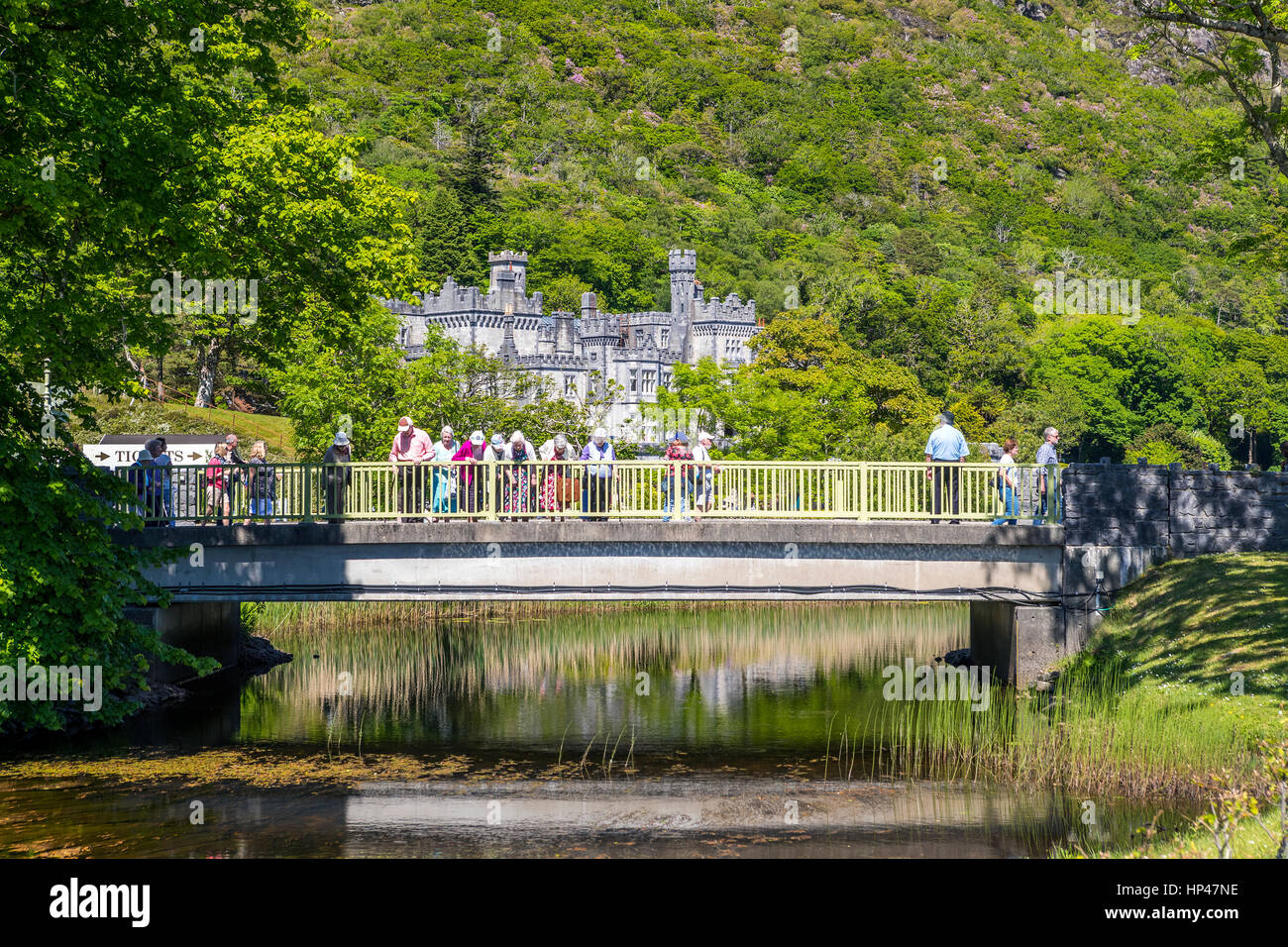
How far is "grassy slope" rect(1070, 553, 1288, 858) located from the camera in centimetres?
1834

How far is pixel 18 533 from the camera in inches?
751

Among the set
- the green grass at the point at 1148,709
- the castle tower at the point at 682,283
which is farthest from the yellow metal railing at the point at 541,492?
the castle tower at the point at 682,283

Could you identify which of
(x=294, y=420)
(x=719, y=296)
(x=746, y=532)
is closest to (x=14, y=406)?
(x=746, y=532)

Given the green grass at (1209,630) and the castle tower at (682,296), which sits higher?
the castle tower at (682,296)

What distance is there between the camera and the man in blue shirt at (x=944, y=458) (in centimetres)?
2466

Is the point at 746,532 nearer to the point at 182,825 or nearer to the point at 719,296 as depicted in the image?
the point at 182,825

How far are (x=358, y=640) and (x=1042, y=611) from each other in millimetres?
17543

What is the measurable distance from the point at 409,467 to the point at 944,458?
979cm

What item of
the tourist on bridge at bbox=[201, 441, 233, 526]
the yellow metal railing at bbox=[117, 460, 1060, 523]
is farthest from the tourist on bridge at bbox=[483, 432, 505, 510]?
the tourist on bridge at bbox=[201, 441, 233, 526]

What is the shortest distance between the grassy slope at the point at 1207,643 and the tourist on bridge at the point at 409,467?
11948 mm

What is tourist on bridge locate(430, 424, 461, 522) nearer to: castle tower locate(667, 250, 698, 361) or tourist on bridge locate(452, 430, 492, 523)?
→ tourist on bridge locate(452, 430, 492, 523)

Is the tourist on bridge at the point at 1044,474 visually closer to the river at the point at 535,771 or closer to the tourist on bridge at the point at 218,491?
the river at the point at 535,771

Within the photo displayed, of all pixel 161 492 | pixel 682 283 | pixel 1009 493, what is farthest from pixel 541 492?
pixel 682 283

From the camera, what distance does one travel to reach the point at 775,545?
2417 cm
